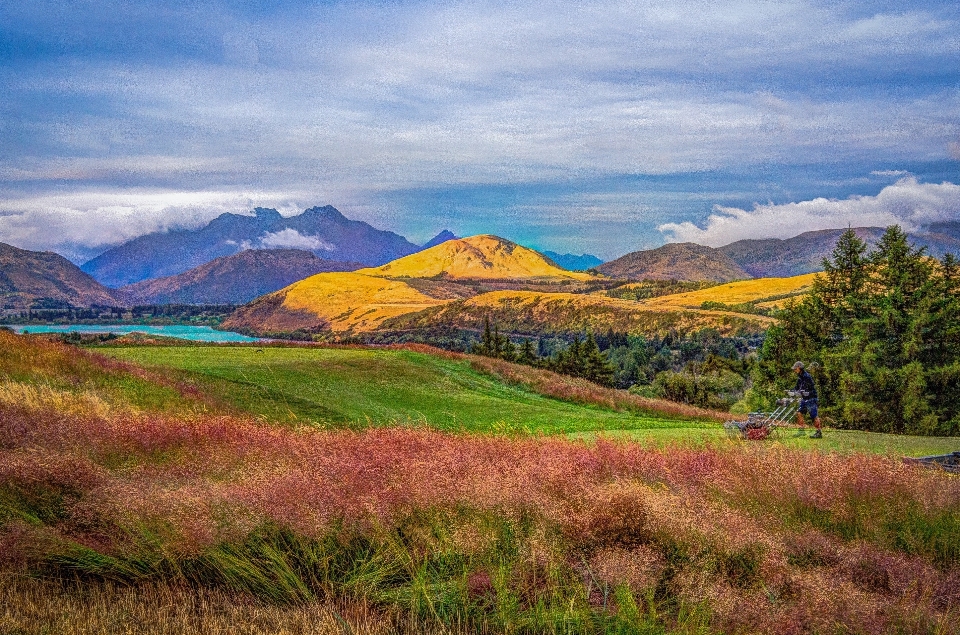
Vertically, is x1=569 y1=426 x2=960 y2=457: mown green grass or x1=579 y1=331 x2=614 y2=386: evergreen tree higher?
x1=569 y1=426 x2=960 y2=457: mown green grass

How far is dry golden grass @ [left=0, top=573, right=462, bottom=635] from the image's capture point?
4832mm

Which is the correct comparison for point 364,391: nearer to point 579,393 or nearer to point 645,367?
point 579,393

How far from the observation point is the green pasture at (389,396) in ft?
57.2

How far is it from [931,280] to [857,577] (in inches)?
1732

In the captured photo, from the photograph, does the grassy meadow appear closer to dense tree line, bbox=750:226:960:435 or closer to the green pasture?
the green pasture

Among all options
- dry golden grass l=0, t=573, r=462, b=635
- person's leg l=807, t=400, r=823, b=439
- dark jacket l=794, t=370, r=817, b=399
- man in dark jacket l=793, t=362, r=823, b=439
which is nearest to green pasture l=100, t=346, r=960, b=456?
person's leg l=807, t=400, r=823, b=439

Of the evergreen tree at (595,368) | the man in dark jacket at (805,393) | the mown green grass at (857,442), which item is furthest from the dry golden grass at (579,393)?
the evergreen tree at (595,368)

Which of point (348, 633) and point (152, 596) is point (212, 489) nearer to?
point (152, 596)

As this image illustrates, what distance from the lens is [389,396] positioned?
982 inches

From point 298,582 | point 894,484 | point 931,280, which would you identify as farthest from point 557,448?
point 931,280

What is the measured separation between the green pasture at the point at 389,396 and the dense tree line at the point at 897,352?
62.7ft

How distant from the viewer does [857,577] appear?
579 cm

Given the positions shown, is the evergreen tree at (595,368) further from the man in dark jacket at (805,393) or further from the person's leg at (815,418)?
the person's leg at (815,418)

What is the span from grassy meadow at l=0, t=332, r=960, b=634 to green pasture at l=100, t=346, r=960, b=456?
664 centimetres
